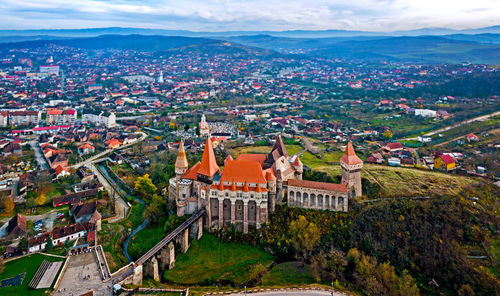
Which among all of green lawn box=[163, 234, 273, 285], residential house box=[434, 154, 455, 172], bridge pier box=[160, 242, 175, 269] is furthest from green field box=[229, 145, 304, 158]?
bridge pier box=[160, 242, 175, 269]

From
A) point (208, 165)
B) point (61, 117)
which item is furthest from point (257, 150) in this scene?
point (61, 117)

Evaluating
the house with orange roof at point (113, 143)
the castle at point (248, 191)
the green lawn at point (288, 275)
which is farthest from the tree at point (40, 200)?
the green lawn at point (288, 275)

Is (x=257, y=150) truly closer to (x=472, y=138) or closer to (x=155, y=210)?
(x=155, y=210)

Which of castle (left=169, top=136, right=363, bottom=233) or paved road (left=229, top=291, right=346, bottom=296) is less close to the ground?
castle (left=169, top=136, right=363, bottom=233)

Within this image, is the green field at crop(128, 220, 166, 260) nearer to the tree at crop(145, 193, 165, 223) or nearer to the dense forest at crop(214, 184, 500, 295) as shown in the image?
the tree at crop(145, 193, 165, 223)

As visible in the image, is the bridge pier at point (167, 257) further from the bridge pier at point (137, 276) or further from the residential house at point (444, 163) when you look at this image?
the residential house at point (444, 163)

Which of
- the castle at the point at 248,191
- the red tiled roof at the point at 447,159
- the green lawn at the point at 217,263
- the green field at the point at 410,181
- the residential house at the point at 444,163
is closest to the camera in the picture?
the green lawn at the point at 217,263
